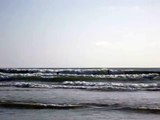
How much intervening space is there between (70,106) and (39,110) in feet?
4.57

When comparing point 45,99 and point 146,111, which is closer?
point 146,111

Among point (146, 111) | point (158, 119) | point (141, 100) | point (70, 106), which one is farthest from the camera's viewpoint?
point (141, 100)

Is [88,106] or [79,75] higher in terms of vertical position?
[79,75]

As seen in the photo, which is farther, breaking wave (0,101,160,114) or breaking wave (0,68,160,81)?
breaking wave (0,68,160,81)

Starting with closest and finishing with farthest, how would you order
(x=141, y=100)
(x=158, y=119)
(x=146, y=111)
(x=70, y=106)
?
(x=158, y=119) < (x=146, y=111) < (x=70, y=106) < (x=141, y=100)

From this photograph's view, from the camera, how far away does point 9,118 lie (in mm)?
12617

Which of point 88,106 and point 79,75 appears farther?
point 79,75

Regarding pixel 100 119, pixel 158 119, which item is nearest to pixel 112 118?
pixel 100 119

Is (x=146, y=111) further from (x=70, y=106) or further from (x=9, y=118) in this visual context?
(x=9, y=118)

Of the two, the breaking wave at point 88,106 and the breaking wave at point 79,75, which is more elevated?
the breaking wave at point 79,75

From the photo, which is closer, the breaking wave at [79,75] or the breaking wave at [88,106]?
the breaking wave at [88,106]

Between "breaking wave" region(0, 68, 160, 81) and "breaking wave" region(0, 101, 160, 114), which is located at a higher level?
"breaking wave" region(0, 68, 160, 81)

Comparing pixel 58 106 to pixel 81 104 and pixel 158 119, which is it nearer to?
pixel 81 104

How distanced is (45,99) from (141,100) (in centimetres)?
454
